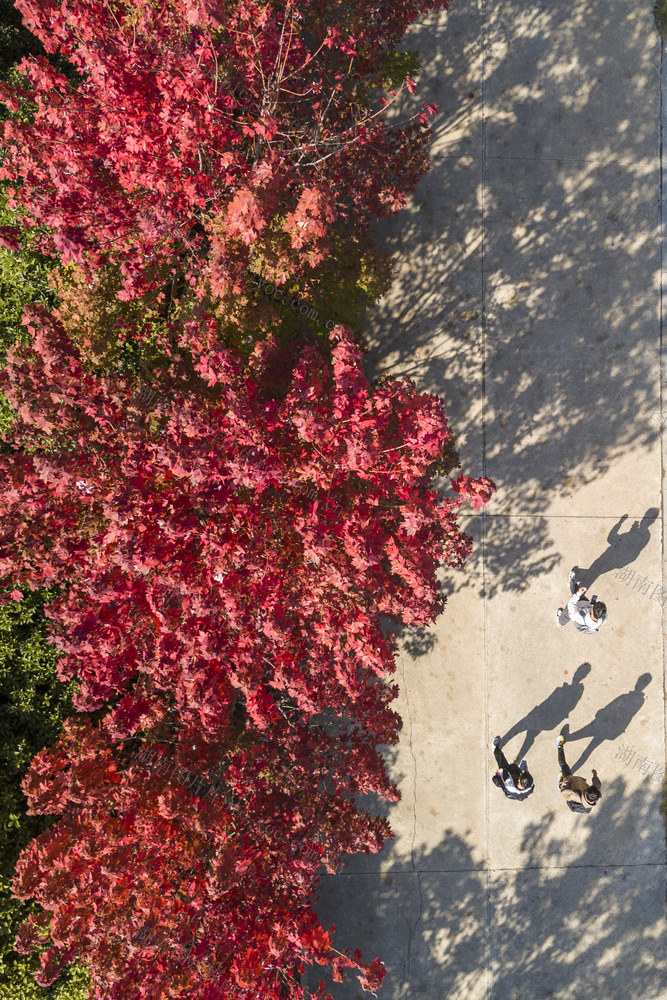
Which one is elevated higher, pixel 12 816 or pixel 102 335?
pixel 102 335

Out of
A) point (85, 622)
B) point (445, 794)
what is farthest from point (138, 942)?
point (445, 794)

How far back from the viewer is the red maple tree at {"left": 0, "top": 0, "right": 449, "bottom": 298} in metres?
4.25

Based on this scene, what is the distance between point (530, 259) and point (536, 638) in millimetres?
4799

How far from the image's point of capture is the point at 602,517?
23.7ft

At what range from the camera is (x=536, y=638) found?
720cm

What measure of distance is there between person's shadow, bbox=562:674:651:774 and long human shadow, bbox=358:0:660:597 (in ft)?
6.34

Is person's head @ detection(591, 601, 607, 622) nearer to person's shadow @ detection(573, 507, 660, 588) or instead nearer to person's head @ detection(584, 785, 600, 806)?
person's shadow @ detection(573, 507, 660, 588)

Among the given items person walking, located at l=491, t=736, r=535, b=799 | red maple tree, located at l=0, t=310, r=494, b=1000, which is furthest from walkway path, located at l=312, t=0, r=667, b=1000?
red maple tree, located at l=0, t=310, r=494, b=1000

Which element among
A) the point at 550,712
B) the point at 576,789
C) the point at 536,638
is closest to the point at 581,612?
the point at 536,638

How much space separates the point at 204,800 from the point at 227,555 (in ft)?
7.82

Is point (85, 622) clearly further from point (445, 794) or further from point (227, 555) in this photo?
point (445, 794)

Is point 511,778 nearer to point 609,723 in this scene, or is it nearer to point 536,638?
point 609,723

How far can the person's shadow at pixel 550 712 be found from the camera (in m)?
7.19

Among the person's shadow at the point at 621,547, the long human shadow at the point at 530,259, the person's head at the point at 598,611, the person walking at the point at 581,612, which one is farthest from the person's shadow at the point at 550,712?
the long human shadow at the point at 530,259
